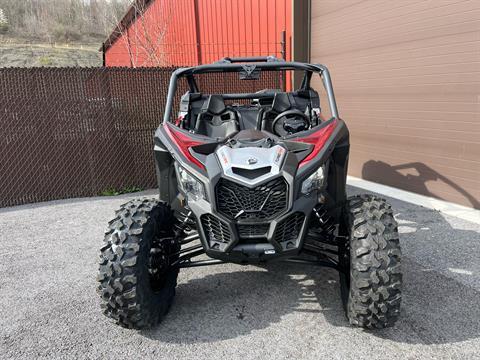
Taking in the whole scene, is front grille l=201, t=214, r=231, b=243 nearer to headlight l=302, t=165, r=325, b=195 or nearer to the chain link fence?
headlight l=302, t=165, r=325, b=195

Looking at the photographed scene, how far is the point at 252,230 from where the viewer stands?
9.09 feet

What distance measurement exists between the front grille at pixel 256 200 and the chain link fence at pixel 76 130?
15.0 feet

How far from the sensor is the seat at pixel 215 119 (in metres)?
3.96

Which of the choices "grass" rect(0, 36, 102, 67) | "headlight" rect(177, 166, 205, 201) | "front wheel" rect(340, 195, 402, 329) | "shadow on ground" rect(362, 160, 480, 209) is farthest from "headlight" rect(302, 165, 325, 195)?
"grass" rect(0, 36, 102, 67)

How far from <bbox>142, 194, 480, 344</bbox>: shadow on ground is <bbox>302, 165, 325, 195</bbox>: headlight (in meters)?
0.94

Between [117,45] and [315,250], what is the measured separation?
21.8 metres

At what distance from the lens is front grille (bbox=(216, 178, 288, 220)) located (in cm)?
272

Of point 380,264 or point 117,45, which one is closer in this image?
point 380,264

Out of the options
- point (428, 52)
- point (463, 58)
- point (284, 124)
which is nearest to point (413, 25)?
point (428, 52)


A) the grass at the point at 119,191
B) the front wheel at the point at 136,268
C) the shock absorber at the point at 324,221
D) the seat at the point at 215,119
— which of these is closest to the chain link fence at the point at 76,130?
the grass at the point at 119,191

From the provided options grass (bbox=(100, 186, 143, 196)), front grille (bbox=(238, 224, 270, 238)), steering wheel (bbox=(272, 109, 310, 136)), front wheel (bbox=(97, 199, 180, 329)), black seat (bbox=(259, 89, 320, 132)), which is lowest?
grass (bbox=(100, 186, 143, 196))

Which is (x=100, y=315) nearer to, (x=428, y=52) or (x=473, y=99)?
(x=473, y=99)

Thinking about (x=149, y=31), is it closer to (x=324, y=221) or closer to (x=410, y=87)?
(x=410, y=87)

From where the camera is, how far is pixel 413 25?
6012 millimetres
